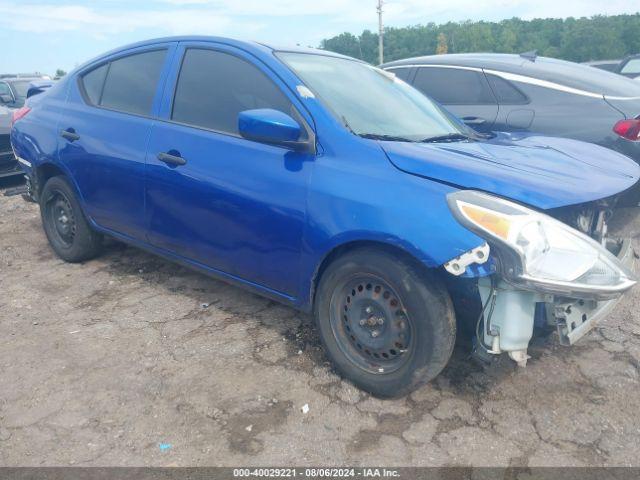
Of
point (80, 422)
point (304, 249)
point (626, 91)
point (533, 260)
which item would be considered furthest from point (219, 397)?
point (626, 91)

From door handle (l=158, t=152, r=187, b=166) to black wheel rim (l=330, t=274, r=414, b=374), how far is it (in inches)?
49.1

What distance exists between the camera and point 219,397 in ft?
8.80

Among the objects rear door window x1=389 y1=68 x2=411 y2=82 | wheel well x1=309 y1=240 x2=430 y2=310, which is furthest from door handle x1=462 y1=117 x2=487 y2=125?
wheel well x1=309 y1=240 x2=430 y2=310

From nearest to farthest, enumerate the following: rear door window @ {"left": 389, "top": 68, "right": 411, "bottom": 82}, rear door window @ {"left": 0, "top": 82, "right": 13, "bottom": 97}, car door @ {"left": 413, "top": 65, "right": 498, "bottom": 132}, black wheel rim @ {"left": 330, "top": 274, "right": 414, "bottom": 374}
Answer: black wheel rim @ {"left": 330, "top": 274, "right": 414, "bottom": 374}, car door @ {"left": 413, "top": 65, "right": 498, "bottom": 132}, rear door window @ {"left": 389, "top": 68, "right": 411, "bottom": 82}, rear door window @ {"left": 0, "top": 82, "right": 13, "bottom": 97}

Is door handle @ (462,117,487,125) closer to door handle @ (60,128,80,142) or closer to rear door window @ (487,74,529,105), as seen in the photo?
rear door window @ (487,74,529,105)

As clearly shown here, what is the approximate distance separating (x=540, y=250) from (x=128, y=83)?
297cm

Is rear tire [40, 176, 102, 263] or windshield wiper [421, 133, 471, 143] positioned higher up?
windshield wiper [421, 133, 471, 143]

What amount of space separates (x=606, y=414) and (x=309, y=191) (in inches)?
67.0

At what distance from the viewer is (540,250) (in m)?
2.18

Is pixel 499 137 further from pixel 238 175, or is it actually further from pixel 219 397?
pixel 219 397

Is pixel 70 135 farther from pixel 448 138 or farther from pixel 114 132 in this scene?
pixel 448 138

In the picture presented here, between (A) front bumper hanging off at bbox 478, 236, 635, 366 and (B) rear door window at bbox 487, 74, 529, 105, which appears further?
(B) rear door window at bbox 487, 74, 529, 105

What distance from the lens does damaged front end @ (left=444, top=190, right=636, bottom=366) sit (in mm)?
2154

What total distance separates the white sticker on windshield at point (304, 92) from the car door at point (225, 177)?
66 mm
